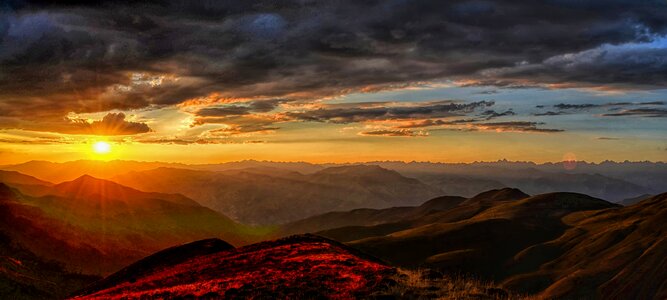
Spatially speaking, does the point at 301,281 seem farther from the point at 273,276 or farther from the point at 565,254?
the point at 565,254

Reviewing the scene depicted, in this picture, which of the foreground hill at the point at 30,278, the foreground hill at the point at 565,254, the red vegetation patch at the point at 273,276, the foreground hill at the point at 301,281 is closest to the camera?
the foreground hill at the point at 301,281

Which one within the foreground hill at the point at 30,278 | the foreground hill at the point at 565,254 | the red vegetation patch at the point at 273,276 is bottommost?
the foreground hill at the point at 565,254

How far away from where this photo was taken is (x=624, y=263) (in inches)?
5586

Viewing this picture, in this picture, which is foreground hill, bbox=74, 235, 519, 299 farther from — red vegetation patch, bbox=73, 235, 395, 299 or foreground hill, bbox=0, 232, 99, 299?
foreground hill, bbox=0, 232, 99, 299

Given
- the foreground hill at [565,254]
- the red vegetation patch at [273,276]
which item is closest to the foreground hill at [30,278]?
the red vegetation patch at [273,276]

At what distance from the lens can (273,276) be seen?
2972cm

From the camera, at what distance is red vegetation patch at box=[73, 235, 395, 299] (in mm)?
25312

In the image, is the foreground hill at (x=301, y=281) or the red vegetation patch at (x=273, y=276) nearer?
the foreground hill at (x=301, y=281)

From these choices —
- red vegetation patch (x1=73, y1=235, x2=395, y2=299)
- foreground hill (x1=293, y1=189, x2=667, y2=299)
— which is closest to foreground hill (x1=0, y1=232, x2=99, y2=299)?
red vegetation patch (x1=73, y1=235, x2=395, y2=299)

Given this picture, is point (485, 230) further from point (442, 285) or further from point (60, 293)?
point (442, 285)

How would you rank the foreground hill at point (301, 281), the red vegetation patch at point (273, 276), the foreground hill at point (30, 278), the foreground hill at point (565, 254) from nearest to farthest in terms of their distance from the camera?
1. the foreground hill at point (301, 281)
2. the red vegetation patch at point (273, 276)
3. the foreground hill at point (30, 278)
4. the foreground hill at point (565, 254)

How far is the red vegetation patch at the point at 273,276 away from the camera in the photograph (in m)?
25.3

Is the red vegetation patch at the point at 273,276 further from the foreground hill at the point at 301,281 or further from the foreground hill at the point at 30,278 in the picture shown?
the foreground hill at the point at 30,278

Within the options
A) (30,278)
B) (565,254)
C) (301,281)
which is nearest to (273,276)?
(301,281)
